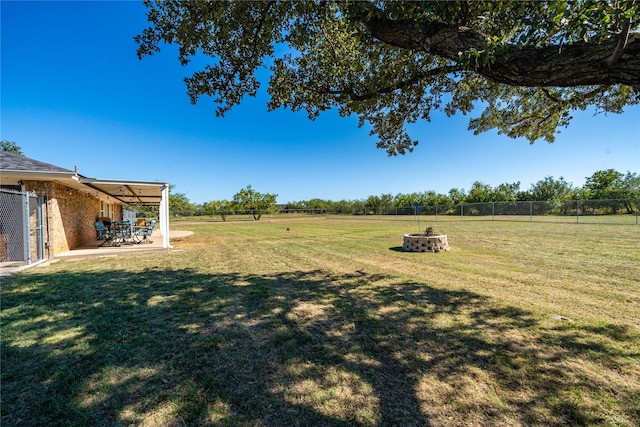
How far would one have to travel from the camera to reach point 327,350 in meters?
2.78

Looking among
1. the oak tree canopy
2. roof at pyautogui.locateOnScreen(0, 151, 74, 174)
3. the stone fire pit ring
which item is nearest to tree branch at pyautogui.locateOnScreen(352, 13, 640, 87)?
the oak tree canopy

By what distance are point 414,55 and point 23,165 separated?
37.3 feet

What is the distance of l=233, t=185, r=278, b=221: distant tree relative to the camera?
123 ft

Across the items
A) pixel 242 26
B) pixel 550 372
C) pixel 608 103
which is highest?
pixel 242 26

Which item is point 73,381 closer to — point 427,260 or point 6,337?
point 6,337

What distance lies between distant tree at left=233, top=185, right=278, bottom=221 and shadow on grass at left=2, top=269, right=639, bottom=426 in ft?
110

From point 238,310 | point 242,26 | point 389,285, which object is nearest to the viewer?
point 238,310

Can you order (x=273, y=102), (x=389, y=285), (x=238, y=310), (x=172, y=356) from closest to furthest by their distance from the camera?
(x=172, y=356) → (x=238, y=310) → (x=389, y=285) → (x=273, y=102)

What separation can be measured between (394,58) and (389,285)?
443cm

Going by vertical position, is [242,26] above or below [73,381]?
above

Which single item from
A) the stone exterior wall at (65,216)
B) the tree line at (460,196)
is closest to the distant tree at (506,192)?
the tree line at (460,196)

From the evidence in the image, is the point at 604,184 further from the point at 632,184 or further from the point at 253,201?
the point at 253,201

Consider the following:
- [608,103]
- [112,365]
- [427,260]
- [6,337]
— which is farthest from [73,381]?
[608,103]

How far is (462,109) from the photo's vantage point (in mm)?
6312
